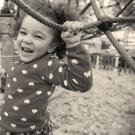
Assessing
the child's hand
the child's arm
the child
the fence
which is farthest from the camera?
the fence

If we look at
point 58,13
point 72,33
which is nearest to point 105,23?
point 72,33

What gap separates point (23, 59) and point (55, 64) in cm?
12

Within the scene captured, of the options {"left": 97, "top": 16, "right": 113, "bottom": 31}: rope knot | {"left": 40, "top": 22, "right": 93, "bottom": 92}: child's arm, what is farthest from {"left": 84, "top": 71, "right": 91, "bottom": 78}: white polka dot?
{"left": 97, "top": 16, "right": 113, "bottom": 31}: rope knot

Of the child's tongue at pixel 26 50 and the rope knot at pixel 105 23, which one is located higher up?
the rope knot at pixel 105 23

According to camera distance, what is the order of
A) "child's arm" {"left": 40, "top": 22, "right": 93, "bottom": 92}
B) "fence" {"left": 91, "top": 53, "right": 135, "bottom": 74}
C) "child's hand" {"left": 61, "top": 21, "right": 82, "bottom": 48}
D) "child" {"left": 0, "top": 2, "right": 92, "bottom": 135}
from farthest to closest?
1. "fence" {"left": 91, "top": 53, "right": 135, "bottom": 74}
2. "child" {"left": 0, "top": 2, "right": 92, "bottom": 135}
3. "child's arm" {"left": 40, "top": 22, "right": 93, "bottom": 92}
4. "child's hand" {"left": 61, "top": 21, "right": 82, "bottom": 48}

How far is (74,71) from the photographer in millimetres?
Result: 1177

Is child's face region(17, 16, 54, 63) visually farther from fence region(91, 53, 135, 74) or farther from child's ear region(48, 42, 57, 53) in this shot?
fence region(91, 53, 135, 74)

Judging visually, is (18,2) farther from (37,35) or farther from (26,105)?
(26,105)

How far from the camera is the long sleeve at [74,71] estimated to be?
1152 millimetres

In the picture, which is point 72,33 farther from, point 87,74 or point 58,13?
point 58,13

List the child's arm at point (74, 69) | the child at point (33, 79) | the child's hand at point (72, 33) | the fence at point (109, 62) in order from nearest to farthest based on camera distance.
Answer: the child's hand at point (72, 33), the child's arm at point (74, 69), the child at point (33, 79), the fence at point (109, 62)

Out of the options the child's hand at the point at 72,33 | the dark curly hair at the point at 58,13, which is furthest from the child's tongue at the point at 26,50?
the child's hand at the point at 72,33

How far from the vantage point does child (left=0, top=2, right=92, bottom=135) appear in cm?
127

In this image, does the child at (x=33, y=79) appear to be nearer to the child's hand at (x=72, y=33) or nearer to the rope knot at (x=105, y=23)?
the child's hand at (x=72, y=33)
